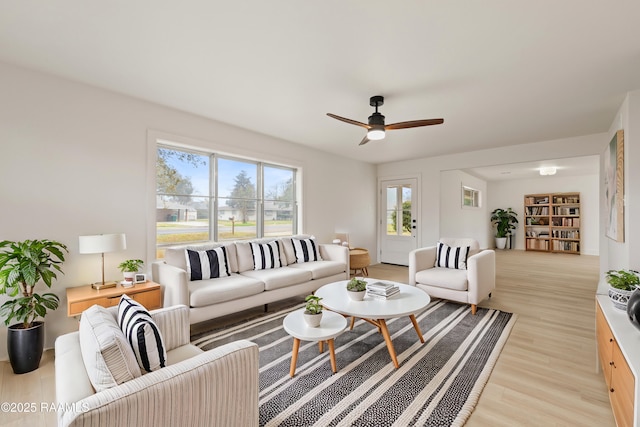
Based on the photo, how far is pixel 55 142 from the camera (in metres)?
2.63

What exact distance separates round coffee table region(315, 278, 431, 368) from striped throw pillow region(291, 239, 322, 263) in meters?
1.38

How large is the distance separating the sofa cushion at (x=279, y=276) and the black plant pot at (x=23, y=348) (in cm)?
187

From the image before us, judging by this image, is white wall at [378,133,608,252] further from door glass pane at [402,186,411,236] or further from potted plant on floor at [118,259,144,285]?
potted plant on floor at [118,259,144,285]

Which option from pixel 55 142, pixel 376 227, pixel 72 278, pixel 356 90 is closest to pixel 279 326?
pixel 72 278

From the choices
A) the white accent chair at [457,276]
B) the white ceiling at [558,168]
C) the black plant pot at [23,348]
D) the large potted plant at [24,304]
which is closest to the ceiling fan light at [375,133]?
the white accent chair at [457,276]

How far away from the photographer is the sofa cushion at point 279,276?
336 cm

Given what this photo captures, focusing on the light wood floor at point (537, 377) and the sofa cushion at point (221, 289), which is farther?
the sofa cushion at point (221, 289)

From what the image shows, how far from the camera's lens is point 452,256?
3.94m

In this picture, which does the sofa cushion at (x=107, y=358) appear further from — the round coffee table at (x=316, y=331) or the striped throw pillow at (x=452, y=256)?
the striped throw pillow at (x=452, y=256)

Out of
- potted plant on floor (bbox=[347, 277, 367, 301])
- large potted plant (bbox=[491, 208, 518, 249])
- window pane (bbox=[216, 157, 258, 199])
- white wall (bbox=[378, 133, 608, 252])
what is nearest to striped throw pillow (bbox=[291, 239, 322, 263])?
window pane (bbox=[216, 157, 258, 199])

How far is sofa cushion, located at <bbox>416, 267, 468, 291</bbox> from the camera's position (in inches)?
137

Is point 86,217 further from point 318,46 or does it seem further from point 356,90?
point 356,90

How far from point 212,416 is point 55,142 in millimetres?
2876

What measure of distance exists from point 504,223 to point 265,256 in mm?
8484
